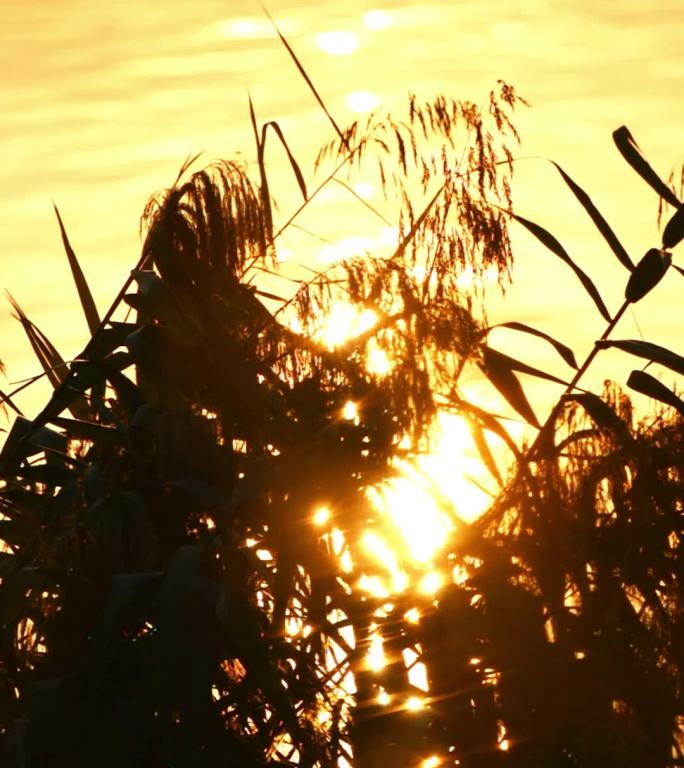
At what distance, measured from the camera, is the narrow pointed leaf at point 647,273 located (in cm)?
365

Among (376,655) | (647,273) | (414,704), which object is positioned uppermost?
(647,273)

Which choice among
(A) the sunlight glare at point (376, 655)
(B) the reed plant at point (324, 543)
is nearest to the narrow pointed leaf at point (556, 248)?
(B) the reed plant at point (324, 543)

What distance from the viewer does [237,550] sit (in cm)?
313

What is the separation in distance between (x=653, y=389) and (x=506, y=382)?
36cm

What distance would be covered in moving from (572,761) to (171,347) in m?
1.30

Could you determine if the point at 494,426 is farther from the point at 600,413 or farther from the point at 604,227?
the point at 604,227

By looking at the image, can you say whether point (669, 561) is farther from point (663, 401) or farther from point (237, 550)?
point (237, 550)

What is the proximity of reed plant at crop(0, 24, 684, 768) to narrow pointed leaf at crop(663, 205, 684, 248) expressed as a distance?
0.01 metres

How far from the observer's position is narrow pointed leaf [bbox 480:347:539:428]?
11.9 ft

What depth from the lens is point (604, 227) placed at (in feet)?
12.4

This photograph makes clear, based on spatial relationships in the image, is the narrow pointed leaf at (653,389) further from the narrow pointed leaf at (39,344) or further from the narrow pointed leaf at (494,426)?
the narrow pointed leaf at (39,344)

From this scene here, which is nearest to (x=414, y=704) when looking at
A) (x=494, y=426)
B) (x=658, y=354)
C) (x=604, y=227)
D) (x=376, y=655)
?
(x=376, y=655)

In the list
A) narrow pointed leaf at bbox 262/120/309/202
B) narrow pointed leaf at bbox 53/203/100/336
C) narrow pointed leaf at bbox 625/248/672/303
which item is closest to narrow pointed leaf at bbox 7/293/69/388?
narrow pointed leaf at bbox 53/203/100/336

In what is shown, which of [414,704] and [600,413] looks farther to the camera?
[600,413]
